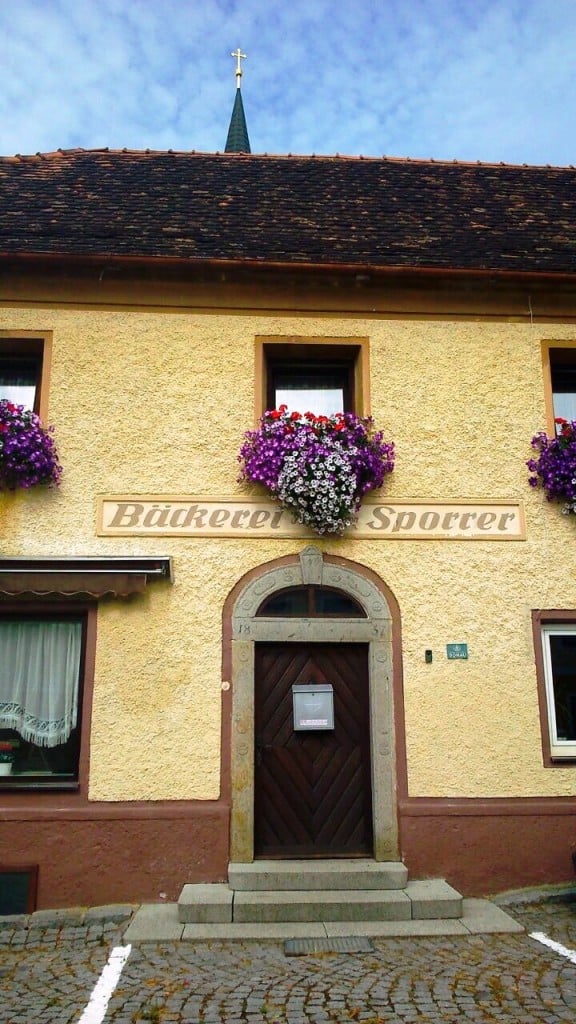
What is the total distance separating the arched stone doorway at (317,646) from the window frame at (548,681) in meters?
1.36

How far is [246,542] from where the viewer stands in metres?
7.56

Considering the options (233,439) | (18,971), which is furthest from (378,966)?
(233,439)

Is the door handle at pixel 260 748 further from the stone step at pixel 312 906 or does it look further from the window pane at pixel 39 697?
the window pane at pixel 39 697

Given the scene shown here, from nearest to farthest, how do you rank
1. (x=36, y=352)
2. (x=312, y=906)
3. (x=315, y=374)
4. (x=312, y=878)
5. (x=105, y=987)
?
(x=105, y=987) < (x=312, y=906) < (x=312, y=878) < (x=36, y=352) < (x=315, y=374)

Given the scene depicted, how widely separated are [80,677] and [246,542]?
191cm

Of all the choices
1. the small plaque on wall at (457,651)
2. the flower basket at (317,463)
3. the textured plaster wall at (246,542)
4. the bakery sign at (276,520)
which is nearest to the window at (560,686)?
the textured plaster wall at (246,542)

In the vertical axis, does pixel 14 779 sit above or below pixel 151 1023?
above

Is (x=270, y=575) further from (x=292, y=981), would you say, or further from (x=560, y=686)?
(x=292, y=981)

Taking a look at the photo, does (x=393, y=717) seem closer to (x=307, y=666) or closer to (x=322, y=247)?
(x=307, y=666)

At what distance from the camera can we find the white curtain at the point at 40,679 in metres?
7.25

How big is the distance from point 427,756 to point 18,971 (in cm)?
363

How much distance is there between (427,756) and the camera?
726cm

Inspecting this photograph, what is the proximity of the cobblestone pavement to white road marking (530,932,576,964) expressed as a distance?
0.06 m

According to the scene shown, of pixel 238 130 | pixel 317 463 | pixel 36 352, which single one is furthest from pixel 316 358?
pixel 238 130
